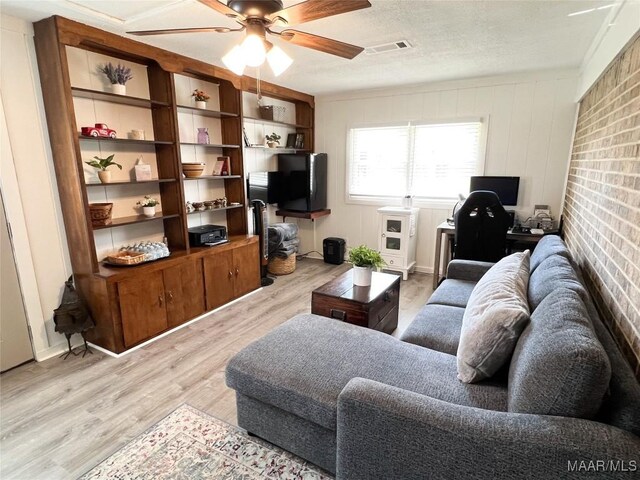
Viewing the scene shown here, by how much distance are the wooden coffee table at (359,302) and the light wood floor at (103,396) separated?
1.41 feet

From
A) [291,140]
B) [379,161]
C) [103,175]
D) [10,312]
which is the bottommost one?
[10,312]

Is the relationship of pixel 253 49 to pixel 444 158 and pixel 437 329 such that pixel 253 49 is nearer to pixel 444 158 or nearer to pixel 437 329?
pixel 437 329

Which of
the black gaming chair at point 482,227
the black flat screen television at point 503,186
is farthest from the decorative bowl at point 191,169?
the black flat screen television at point 503,186

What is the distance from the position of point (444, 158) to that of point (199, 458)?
4.01m

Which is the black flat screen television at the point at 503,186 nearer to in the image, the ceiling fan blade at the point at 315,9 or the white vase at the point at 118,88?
the ceiling fan blade at the point at 315,9

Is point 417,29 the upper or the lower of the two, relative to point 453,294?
upper

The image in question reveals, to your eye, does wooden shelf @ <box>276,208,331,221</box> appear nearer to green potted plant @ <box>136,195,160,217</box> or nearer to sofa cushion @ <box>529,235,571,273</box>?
green potted plant @ <box>136,195,160,217</box>

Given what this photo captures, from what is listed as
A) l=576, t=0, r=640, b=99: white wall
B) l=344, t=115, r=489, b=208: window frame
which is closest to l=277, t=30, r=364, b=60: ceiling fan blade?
l=576, t=0, r=640, b=99: white wall

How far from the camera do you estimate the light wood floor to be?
1.76 m

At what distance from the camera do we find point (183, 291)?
121 inches

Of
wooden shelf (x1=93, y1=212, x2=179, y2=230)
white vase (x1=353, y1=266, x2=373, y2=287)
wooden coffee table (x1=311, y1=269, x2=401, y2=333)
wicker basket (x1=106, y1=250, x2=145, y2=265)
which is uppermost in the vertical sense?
wooden shelf (x1=93, y1=212, x2=179, y2=230)

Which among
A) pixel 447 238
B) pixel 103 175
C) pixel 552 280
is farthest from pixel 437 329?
pixel 103 175

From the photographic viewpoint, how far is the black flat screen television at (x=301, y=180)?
4.70 meters

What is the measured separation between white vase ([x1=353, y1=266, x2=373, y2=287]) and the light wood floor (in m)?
0.64
